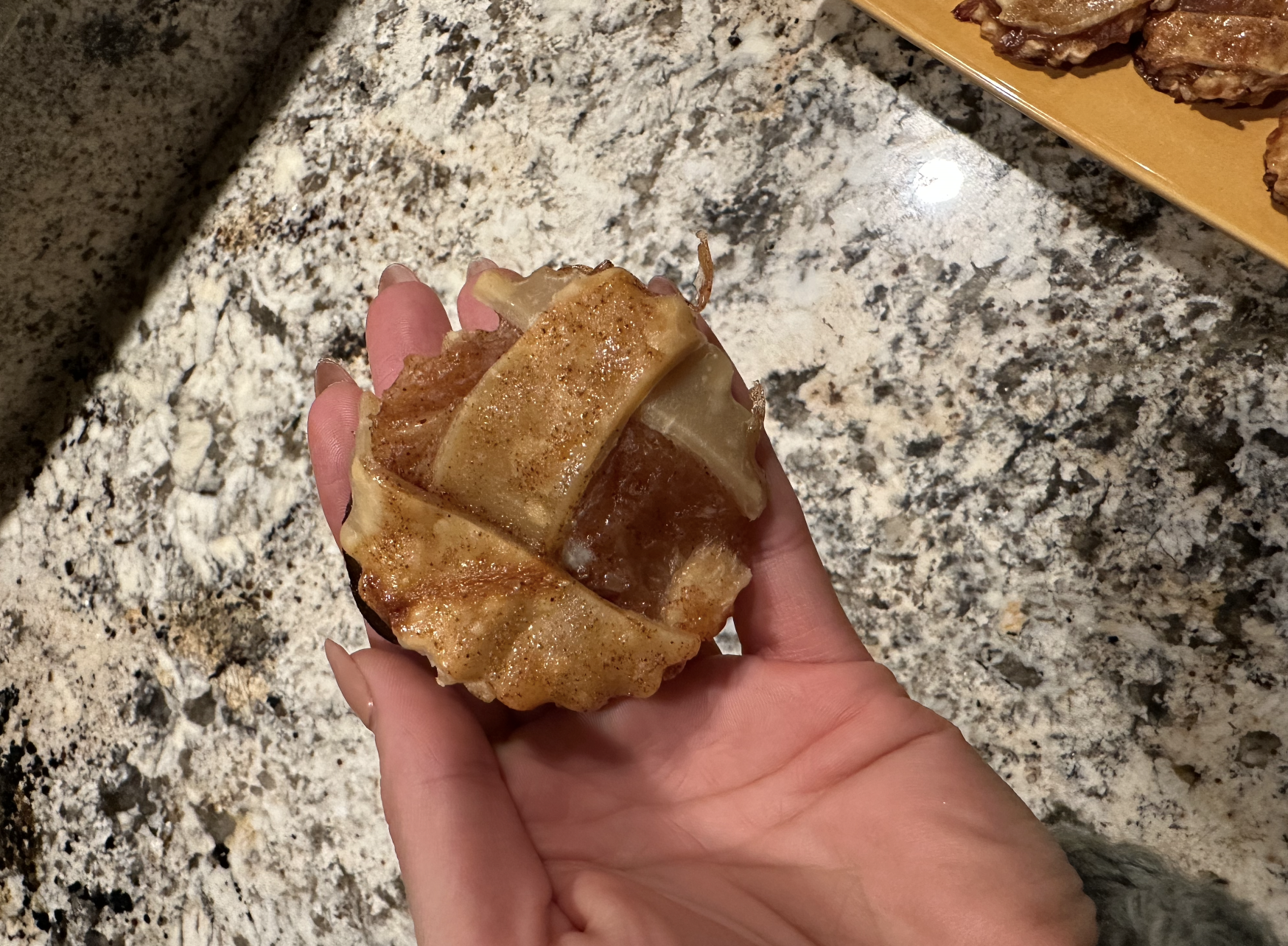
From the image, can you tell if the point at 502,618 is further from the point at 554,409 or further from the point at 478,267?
the point at 478,267

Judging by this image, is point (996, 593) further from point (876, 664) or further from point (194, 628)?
point (194, 628)

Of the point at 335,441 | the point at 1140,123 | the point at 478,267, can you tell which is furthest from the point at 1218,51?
the point at 335,441

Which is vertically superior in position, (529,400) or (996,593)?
(529,400)

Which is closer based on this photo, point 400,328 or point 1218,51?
point 1218,51

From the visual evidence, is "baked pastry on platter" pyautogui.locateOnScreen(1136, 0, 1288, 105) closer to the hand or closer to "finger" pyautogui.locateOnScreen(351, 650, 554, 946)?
the hand

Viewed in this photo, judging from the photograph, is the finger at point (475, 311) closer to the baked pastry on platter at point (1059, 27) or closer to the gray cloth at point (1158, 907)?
the baked pastry on platter at point (1059, 27)

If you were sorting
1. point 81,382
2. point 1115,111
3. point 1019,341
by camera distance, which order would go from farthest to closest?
point 81,382, point 1019,341, point 1115,111

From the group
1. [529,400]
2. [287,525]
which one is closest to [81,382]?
[287,525]
